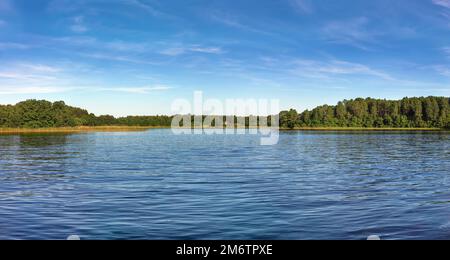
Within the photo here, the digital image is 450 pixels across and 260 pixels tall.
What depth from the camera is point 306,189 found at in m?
31.7

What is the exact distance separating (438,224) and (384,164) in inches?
1259

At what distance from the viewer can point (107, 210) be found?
934 inches

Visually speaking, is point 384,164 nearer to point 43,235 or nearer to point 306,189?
point 306,189

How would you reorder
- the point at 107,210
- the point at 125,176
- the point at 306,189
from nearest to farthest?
the point at 107,210 < the point at 306,189 < the point at 125,176

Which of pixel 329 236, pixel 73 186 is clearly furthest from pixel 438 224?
pixel 73 186

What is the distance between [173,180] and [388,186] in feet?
53.4

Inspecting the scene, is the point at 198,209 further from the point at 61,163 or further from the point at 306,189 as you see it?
the point at 61,163

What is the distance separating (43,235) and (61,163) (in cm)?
3591

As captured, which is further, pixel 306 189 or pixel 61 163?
pixel 61 163

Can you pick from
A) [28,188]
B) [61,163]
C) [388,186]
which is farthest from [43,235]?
[61,163]

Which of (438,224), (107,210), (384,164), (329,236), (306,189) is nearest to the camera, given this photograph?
(329,236)

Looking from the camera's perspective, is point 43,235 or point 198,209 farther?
point 198,209
